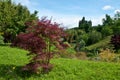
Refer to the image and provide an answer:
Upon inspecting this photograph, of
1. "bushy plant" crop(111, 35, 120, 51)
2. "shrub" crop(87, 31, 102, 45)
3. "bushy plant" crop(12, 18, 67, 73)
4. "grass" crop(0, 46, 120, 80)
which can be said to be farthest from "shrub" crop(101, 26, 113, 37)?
"bushy plant" crop(12, 18, 67, 73)

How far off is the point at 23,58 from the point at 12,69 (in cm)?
233

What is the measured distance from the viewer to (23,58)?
53.7 ft

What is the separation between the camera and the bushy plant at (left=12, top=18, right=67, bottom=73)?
13.5 m

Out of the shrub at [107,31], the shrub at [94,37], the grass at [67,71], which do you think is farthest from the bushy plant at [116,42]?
the shrub at [107,31]

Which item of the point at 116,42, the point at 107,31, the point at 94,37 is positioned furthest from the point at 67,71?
the point at 94,37

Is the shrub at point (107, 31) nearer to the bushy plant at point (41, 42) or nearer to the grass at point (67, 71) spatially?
the grass at point (67, 71)

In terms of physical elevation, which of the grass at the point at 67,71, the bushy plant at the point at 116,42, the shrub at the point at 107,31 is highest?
the shrub at the point at 107,31

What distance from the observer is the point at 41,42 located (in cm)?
1366

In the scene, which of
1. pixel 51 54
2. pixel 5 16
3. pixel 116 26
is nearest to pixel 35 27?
pixel 51 54

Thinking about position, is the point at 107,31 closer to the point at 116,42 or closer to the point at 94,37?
the point at 94,37

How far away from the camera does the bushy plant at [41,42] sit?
13547 mm

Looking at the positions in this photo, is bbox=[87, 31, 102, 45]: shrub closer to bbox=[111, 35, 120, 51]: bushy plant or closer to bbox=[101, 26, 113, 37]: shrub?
bbox=[101, 26, 113, 37]: shrub

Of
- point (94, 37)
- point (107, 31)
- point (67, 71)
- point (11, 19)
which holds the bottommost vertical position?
point (67, 71)

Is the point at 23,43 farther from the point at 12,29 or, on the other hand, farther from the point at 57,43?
the point at 12,29
